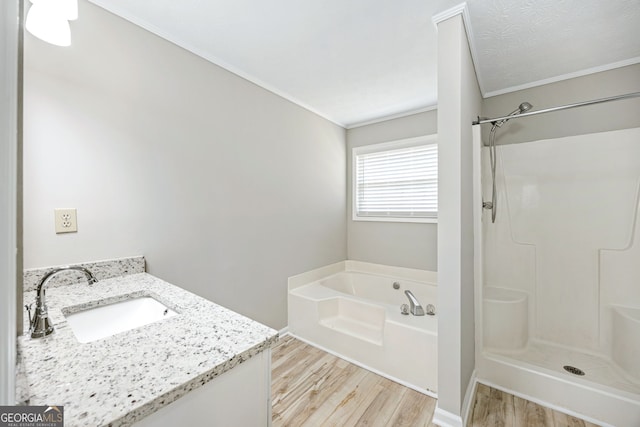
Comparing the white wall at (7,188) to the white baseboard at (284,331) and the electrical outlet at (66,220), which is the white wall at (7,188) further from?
the white baseboard at (284,331)

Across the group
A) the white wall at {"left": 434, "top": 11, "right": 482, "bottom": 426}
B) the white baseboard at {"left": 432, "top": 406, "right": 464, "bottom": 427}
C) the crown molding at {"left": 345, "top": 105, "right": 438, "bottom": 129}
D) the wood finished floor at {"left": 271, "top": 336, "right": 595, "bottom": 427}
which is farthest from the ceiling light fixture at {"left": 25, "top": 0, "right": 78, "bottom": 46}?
the crown molding at {"left": 345, "top": 105, "right": 438, "bottom": 129}

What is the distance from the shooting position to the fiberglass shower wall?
189cm

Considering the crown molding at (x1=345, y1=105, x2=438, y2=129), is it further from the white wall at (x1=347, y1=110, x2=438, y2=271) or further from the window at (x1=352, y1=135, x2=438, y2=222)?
the window at (x1=352, y1=135, x2=438, y2=222)

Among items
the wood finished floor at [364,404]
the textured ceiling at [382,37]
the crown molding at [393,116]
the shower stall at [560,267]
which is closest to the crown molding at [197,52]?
the textured ceiling at [382,37]

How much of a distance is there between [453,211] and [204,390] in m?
1.40

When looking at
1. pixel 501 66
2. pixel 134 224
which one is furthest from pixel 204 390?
pixel 501 66

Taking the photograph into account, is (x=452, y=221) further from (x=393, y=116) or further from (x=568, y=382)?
(x=393, y=116)

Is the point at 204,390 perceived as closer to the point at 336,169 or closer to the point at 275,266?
the point at 275,266

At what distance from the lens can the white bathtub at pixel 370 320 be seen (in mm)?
1826

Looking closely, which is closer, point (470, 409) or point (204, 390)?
point (204, 390)

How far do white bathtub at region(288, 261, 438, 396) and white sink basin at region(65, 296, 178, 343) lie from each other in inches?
56.7

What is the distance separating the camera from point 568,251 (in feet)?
6.95

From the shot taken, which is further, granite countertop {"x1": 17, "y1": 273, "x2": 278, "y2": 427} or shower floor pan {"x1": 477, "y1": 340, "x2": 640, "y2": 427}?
shower floor pan {"x1": 477, "y1": 340, "x2": 640, "y2": 427}

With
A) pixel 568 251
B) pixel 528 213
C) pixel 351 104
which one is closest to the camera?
pixel 568 251
